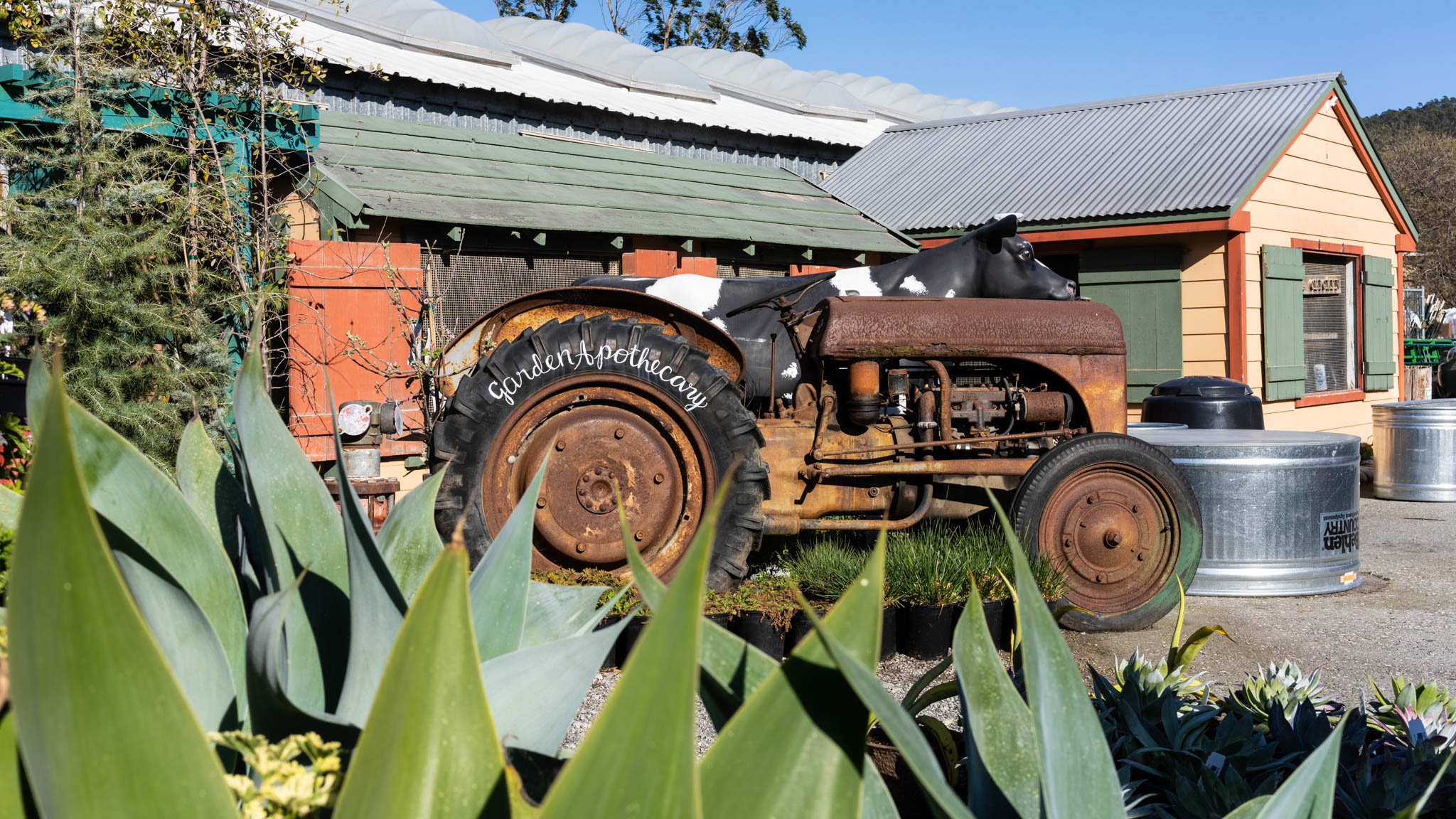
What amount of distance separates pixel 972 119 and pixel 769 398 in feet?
34.9

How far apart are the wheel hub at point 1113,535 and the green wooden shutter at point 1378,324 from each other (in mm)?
8990

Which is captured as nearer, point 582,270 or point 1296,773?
point 1296,773

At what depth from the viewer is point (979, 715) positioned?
1386 millimetres

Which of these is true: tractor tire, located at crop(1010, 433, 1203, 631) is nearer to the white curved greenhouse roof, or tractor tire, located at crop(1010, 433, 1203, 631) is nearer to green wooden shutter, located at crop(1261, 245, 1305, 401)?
green wooden shutter, located at crop(1261, 245, 1305, 401)

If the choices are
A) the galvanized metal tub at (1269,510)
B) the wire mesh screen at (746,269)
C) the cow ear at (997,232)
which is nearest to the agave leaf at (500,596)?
the cow ear at (997,232)

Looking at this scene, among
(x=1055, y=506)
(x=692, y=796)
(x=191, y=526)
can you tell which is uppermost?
(x=191, y=526)

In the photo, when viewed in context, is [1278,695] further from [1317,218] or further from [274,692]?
[1317,218]

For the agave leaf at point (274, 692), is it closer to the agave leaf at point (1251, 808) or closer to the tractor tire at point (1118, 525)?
the agave leaf at point (1251, 808)

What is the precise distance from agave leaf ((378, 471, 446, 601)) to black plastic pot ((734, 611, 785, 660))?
9.42ft

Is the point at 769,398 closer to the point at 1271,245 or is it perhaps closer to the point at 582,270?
the point at 582,270

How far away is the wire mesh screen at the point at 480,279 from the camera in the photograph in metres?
8.70

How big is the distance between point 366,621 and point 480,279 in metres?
8.07

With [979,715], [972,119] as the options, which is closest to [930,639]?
[979,715]

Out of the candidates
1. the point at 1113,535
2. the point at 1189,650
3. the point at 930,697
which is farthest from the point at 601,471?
the point at 930,697
